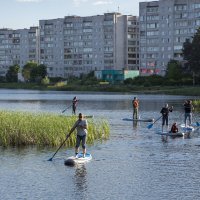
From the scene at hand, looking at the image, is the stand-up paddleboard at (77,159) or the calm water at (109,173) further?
the stand-up paddleboard at (77,159)

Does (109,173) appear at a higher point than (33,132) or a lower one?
lower

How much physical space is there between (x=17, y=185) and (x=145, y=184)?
6237mm

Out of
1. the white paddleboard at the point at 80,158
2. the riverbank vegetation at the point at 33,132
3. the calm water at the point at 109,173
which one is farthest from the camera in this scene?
the riverbank vegetation at the point at 33,132

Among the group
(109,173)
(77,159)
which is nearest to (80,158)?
(77,159)

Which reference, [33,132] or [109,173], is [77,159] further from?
[33,132]

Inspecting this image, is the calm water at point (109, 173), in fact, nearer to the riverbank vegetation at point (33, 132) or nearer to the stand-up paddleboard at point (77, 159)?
the stand-up paddleboard at point (77, 159)

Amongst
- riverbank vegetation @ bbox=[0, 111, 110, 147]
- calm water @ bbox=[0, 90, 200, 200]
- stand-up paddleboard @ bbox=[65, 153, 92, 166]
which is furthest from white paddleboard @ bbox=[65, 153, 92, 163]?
riverbank vegetation @ bbox=[0, 111, 110, 147]

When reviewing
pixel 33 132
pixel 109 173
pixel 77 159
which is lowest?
pixel 109 173

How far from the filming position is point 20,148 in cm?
4022

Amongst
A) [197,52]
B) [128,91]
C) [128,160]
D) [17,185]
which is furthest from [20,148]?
[128,91]

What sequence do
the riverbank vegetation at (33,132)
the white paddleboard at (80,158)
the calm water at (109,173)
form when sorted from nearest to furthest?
the calm water at (109,173)
the white paddleboard at (80,158)
the riverbank vegetation at (33,132)

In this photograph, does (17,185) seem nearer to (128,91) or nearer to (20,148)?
(20,148)

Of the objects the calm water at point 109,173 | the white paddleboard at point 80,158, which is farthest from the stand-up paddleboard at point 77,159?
the calm water at point 109,173

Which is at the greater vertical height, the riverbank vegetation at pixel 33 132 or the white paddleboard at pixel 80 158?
the riverbank vegetation at pixel 33 132
